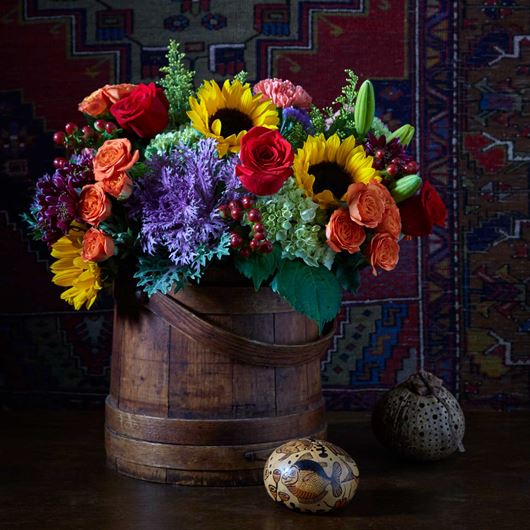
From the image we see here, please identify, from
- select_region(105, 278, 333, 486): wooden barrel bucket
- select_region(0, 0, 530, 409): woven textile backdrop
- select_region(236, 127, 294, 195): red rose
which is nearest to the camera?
select_region(236, 127, 294, 195): red rose

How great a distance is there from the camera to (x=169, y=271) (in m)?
1.17

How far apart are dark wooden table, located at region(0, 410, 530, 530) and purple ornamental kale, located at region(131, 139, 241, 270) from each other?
1.08 ft

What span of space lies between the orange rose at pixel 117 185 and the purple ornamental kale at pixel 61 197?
49 mm

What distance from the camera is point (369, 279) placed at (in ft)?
5.80

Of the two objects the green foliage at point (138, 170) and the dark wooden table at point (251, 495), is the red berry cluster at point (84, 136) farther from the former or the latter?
the dark wooden table at point (251, 495)

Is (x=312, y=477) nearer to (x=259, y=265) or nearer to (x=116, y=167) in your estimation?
(x=259, y=265)

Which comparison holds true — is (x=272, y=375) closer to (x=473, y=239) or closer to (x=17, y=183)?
(x=473, y=239)

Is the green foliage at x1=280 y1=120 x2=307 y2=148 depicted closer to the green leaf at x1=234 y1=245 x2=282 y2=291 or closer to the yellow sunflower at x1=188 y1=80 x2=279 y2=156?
the yellow sunflower at x1=188 y1=80 x2=279 y2=156

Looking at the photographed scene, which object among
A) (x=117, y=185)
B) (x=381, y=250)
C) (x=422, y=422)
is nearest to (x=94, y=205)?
(x=117, y=185)

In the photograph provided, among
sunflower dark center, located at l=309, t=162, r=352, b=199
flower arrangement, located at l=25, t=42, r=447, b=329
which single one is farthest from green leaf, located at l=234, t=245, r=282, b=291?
sunflower dark center, located at l=309, t=162, r=352, b=199

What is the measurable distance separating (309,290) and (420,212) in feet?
0.72

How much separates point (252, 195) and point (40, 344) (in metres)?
0.83

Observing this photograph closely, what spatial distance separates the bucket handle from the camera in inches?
46.9

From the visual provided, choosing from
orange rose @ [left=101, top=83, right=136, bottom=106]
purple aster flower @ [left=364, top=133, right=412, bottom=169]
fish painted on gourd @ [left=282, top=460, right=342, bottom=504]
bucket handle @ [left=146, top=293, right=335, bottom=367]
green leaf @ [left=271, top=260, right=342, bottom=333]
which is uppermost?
orange rose @ [left=101, top=83, right=136, bottom=106]
